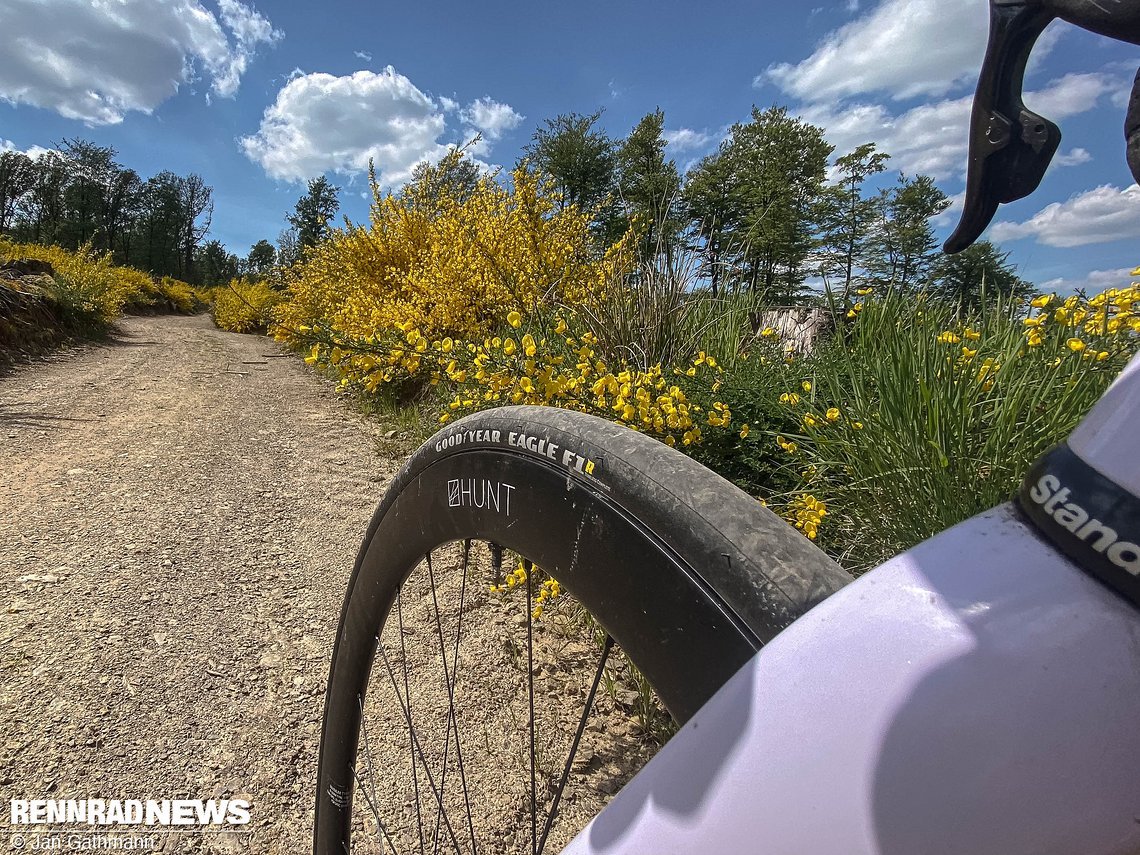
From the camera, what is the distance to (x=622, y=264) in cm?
397

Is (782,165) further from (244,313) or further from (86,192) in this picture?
(86,192)

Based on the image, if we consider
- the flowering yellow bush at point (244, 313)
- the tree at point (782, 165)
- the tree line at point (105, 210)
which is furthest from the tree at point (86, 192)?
the tree at point (782, 165)

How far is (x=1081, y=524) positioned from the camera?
27 cm

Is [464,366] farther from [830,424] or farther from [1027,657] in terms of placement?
[1027,657]

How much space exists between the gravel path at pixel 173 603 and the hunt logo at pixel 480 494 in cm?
137

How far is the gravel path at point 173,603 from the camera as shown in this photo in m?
1.69

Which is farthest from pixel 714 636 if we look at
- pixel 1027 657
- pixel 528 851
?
pixel 528 851

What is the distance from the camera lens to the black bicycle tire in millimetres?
460

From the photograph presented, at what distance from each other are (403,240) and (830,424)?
6.38 metres

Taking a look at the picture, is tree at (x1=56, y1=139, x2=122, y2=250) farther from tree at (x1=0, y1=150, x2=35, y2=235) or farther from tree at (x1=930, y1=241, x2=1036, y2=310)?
tree at (x1=930, y1=241, x2=1036, y2=310)

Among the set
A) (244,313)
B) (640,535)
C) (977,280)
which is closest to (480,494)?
(640,535)

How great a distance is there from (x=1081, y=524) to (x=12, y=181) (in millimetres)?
50148

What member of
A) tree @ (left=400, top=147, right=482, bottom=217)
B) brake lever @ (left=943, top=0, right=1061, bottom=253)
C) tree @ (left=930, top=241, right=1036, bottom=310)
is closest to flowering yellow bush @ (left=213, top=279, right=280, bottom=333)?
tree @ (left=400, top=147, right=482, bottom=217)

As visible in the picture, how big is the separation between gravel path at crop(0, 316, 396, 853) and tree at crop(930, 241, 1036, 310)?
340 cm
